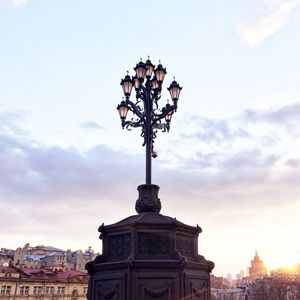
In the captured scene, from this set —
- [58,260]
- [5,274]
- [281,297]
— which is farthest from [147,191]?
[281,297]

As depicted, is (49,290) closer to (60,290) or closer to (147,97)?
(60,290)

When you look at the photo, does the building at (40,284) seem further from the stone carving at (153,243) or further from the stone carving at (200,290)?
the stone carving at (153,243)

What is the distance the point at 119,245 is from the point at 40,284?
189 feet

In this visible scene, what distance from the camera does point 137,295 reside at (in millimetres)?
7188

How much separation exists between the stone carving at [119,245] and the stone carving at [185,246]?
0.98 metres

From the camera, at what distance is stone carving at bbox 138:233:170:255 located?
7.71 metres

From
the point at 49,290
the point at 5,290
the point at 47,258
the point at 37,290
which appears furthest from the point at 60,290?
the point at 47,258

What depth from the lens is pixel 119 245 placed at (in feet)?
26.1

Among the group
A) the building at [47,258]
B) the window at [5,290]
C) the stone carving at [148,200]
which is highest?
the building at [47,258]

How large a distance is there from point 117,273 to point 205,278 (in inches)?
74.8

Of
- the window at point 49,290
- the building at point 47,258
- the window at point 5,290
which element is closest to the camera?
the window at point 5,290

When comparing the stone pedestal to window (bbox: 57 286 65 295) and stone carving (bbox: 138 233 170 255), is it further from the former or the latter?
window (bbox: 57 286 65 295)

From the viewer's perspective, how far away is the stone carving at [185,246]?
793cm

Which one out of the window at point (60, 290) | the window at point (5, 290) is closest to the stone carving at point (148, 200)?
the window at point (5, 290)
